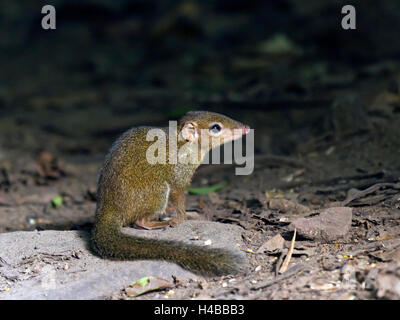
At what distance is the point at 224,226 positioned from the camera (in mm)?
4430

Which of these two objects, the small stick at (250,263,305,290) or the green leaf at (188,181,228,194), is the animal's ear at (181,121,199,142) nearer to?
the green leaf at (188,181,228,194)

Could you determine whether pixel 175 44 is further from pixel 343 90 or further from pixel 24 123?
pixel 343 90

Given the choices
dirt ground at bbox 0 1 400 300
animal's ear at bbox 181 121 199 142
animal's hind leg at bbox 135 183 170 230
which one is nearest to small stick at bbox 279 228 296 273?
dirt ground at bbox 0 1 400 300

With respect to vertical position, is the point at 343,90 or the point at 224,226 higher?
the point at 343,90

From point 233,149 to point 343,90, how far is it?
211 cm

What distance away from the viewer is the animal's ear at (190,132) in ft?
15.6

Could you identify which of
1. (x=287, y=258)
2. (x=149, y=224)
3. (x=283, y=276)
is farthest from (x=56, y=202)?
(x=283, y=276)

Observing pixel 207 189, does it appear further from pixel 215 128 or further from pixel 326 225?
pixel 326 225

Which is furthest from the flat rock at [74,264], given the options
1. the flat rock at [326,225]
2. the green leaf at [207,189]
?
the green leaf at [207,189]

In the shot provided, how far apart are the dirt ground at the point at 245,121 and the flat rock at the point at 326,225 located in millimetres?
32

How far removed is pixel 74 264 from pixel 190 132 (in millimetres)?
1474

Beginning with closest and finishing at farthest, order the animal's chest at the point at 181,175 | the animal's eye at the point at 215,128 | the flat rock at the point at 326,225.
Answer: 1. the flat rock at the point at 326,225
2. the animal's chest at the point at 181,175
3. the animal's eye at the point at 215,128

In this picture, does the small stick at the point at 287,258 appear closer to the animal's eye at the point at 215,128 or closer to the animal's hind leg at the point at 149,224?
the animal's hind leg at the point at 149,224
